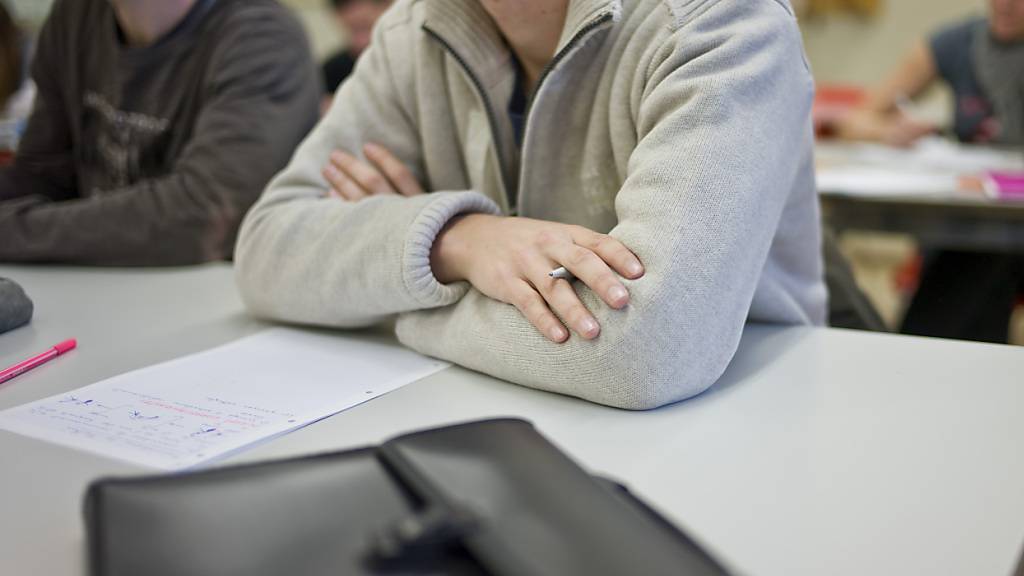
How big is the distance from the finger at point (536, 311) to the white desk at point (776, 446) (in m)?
0.06

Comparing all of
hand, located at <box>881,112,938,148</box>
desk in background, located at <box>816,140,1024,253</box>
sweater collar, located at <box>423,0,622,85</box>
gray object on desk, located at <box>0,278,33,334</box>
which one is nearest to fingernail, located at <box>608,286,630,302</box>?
sweater collar, located at <box>423,0,622,85</box>

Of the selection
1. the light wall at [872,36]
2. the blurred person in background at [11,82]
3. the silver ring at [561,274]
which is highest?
the silver ring at [561,274]

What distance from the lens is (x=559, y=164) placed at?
41.7 inches

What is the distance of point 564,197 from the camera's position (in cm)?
106

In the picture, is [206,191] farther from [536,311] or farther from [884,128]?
[884,128]

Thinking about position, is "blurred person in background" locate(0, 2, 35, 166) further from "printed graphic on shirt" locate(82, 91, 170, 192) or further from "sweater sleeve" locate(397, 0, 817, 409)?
"sweater sleeve" locate(397, 0, 817, 409)

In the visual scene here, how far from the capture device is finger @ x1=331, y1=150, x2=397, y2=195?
1.10 metres

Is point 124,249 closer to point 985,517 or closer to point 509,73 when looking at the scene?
point 509,73

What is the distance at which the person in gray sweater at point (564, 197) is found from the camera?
31.2 inches

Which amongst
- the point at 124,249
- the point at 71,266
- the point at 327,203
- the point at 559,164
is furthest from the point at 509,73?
the point at 71,266

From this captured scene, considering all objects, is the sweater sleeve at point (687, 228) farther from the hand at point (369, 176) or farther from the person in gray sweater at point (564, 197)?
the hand at point (369, 176)

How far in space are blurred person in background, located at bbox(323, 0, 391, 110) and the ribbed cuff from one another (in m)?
2.58

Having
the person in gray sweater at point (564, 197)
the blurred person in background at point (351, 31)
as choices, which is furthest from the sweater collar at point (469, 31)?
the blurred person in background at point (351, 31)

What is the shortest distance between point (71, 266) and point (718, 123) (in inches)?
38.8
